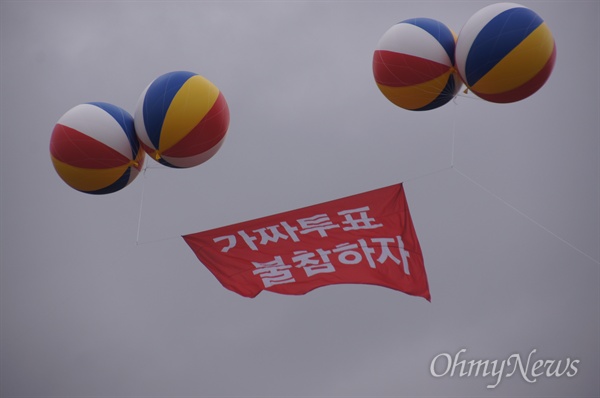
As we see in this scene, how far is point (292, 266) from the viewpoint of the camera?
15.8 meters

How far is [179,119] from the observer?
51.8ft

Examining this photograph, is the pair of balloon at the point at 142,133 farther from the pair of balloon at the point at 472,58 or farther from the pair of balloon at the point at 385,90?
the pair of balloon at the point at 472,58

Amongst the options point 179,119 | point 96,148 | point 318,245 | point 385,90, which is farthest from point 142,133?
point 385,90

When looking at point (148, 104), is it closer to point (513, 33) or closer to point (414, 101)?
point (414, 101)

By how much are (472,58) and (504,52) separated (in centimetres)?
51

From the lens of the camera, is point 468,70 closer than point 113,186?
Yes

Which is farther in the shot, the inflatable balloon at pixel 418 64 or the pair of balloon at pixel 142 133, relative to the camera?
the inflatable balloon at pixel 418 64

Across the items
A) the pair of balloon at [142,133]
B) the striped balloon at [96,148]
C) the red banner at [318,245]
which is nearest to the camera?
the red banner at [318,245]

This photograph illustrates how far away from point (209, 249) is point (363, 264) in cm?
255

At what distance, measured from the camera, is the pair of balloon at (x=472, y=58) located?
15297mm

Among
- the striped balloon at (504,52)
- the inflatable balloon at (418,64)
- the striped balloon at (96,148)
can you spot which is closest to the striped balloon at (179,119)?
the striped balloon at (96,148)

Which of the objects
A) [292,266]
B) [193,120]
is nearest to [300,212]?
[292,266]

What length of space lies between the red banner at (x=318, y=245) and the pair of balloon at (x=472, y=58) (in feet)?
6.31

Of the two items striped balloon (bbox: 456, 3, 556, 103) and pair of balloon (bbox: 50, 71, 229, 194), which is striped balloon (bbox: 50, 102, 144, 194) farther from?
striped balloon (bbox: 456, 3, 556, 103)
